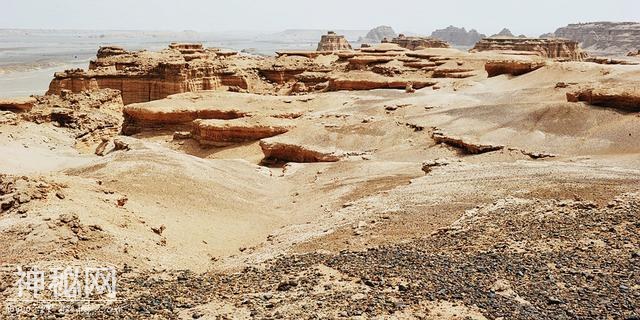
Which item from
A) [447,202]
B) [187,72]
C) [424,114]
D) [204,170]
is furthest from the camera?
[187,72]

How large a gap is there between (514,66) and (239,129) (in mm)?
14117

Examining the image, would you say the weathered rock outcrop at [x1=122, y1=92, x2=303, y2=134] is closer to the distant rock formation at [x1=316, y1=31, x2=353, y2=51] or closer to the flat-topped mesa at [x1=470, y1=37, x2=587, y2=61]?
the flat-topped mesa at [x1=470, y1=37, x2=587, y2=61]

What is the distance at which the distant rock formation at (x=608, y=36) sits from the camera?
99625mm

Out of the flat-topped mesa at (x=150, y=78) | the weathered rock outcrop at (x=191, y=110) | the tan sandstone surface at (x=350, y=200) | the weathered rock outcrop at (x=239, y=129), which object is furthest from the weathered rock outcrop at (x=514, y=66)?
the flat-topped mesa at (x=150, y=78)

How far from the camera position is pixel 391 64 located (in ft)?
125

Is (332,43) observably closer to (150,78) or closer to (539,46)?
(539,46)

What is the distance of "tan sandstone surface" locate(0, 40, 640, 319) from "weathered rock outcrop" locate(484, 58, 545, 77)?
17cm

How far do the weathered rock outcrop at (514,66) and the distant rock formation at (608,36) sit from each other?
79307 millimetres

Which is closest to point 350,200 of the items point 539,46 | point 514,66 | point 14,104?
point 14,104

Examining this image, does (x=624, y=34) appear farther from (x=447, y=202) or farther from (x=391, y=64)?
(x=447, y=202)

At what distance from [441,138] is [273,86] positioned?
21711mm

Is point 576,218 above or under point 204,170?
above

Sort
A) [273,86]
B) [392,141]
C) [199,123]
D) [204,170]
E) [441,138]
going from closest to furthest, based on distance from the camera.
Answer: [204,170] → [441,138] → [392,141] → [199,123] → [273,86]

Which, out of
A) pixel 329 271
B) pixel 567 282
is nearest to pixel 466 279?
pixel 567 282
